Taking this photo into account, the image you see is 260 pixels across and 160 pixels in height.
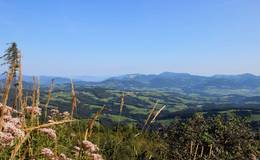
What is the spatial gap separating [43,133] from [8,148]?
147 cm

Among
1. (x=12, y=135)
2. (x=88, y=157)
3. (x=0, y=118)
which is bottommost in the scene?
(x=88, y=157)

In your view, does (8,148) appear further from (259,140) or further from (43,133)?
(259,140)

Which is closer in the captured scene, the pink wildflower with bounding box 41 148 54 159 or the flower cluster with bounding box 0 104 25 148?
the flower cluster with bounding box 0 104 25 148

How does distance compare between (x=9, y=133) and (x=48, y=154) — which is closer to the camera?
(x=9, y=133)

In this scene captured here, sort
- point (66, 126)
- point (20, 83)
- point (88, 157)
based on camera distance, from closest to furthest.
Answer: point (20, 83) < point (88, 157) < point (66, 126)

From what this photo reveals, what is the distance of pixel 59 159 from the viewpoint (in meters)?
6.21

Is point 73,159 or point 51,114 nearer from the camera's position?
point 73,159

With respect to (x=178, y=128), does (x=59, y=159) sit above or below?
above

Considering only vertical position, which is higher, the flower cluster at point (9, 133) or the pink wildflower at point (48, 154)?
the flower cluster at point (9, 133)

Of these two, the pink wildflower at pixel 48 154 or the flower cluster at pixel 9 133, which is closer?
the flower cluster at pixel 9 133

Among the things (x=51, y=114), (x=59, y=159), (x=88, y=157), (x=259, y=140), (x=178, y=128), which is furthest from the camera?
(x=178, y=128)

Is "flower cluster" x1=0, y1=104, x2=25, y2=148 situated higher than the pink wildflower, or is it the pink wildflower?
"flower cluster" x1=0, y1=104, x2=25, y2=148

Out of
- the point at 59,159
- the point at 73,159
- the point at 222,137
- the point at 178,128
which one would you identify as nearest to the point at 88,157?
the point at 73,159

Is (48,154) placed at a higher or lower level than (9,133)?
lower
